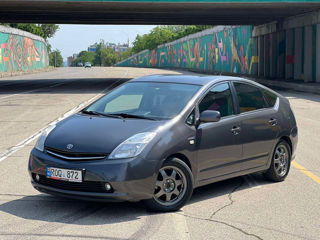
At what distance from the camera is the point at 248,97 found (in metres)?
7.11

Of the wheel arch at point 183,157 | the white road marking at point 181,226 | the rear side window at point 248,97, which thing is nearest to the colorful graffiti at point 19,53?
the rear side window at point 248,97

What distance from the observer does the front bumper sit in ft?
17.4

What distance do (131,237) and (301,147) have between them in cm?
640

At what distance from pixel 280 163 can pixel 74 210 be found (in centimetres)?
308

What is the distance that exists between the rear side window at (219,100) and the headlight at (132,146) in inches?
41.5

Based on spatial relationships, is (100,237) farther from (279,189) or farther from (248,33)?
(248,33)

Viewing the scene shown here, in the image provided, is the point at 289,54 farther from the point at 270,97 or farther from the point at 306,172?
the point at 270,97

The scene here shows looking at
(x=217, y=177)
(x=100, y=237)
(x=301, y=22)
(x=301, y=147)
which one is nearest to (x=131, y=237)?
(x=100, y=237)

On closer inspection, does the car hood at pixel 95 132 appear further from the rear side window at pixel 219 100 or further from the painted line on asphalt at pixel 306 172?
the painted line on asphalt at pixel 306 172

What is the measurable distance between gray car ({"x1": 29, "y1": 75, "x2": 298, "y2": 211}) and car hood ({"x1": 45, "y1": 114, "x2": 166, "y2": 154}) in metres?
0.01

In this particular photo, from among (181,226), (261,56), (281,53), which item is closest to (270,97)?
(181,226)

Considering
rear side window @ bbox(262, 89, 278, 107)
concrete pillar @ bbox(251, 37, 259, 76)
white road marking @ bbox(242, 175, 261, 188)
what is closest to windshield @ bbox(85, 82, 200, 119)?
rear side window @ bbox(262, 89, 278, 107)

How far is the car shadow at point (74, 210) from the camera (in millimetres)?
5422

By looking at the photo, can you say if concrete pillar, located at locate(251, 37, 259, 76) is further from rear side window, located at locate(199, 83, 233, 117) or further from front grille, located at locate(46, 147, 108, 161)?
front grille, located at locate(46, 147, 108, 161)
